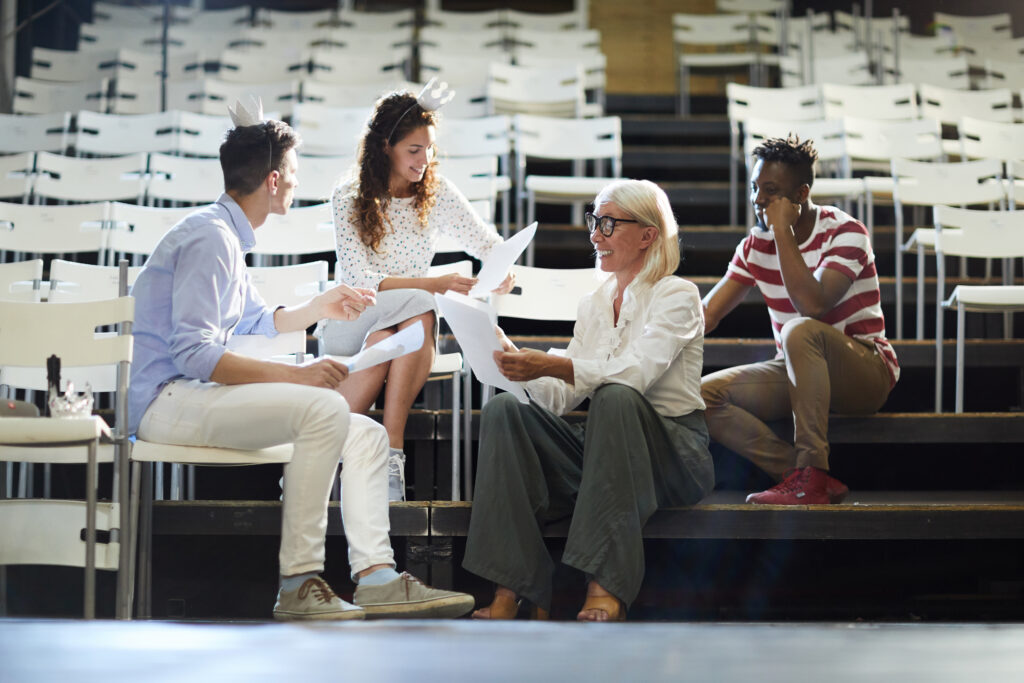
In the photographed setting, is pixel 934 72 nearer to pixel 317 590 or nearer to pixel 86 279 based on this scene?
pixel 86 279

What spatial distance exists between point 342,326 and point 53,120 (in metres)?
3.47

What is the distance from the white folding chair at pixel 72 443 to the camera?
90.7 inches

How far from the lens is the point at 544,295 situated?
10.6 ft

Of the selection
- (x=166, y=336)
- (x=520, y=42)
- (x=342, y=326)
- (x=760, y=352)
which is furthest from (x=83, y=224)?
(x=520, y=42)

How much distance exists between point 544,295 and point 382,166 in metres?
0.63

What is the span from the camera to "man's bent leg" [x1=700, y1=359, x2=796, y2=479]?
282 centimetres

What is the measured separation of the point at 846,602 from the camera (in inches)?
114

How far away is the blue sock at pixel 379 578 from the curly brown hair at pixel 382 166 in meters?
1.08

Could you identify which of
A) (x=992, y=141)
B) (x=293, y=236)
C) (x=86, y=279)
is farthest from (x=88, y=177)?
(x=992, y=141)

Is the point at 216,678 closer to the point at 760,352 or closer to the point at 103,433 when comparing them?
the point at 103,433

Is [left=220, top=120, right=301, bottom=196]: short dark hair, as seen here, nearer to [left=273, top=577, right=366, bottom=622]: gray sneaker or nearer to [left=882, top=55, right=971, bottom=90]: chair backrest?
[left=273, top=577, right=366, bottom=622]: gray sneaker

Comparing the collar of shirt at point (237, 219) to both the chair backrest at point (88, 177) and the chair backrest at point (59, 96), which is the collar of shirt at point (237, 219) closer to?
the chair backrest at point (88, 177)

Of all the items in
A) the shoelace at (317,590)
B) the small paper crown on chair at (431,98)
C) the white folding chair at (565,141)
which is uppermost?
the white folding chair at (565,141)

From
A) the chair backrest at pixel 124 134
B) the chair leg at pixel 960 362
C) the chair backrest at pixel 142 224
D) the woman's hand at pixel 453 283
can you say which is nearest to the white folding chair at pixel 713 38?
the chair backrest at pixel 124 134
